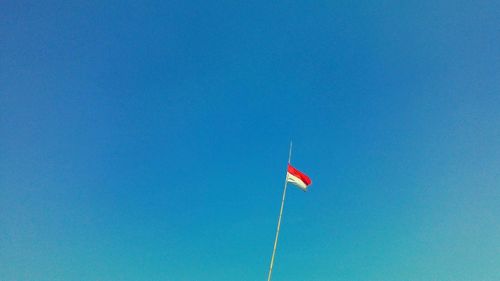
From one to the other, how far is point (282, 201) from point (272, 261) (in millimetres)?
4819

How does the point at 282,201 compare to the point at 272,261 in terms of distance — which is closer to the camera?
the point at 272,261

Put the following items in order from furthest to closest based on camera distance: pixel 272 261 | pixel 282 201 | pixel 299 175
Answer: pixel 299 175 < pixel 282 201 < pixel 272 261

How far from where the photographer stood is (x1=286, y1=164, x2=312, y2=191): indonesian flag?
1235 inches

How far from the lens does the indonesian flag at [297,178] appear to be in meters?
31.4

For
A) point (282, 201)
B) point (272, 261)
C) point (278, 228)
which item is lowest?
point (272, 261)

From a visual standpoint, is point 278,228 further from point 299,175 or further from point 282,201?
point 299,175

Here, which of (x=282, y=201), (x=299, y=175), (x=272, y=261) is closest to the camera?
(x=272, y=261)

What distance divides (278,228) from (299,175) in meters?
6.14

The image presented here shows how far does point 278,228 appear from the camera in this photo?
89.5 ft

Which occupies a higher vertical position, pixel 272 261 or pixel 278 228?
pixel 278 228

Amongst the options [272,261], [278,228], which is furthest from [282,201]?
[272,261]

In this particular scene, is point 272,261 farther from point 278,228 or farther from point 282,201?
point 282,201

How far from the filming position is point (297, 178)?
31672 millimetres

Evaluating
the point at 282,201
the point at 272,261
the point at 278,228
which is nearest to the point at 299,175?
the point at 282,201
